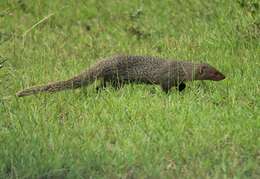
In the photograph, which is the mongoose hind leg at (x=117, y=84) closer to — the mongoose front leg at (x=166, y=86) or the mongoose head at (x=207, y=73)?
the mongoose front leg at (x=166, y=86)

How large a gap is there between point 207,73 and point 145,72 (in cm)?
46

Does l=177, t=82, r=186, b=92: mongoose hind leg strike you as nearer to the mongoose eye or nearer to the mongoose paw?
the mongoose paw

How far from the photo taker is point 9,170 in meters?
3.81

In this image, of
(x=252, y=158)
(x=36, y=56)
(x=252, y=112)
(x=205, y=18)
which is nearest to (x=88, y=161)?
(x=252, y=158)

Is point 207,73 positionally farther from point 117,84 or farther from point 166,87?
point 117,84

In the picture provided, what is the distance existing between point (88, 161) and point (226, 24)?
Result: 118 inches

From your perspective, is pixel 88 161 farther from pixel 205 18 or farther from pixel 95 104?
pixel 205 18

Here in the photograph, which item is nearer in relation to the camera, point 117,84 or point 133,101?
point 133,101

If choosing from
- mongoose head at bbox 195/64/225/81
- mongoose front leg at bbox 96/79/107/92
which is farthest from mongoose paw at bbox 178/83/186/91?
mongoose front leg at bbox 96/79/107/92

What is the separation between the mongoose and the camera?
5.39 meters

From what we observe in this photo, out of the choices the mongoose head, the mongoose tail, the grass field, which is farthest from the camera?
the mongoose head

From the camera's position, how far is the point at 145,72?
552cm

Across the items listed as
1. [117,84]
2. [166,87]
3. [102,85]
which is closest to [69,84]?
[102,85]

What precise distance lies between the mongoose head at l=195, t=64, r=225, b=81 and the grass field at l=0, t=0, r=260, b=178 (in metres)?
0.07
